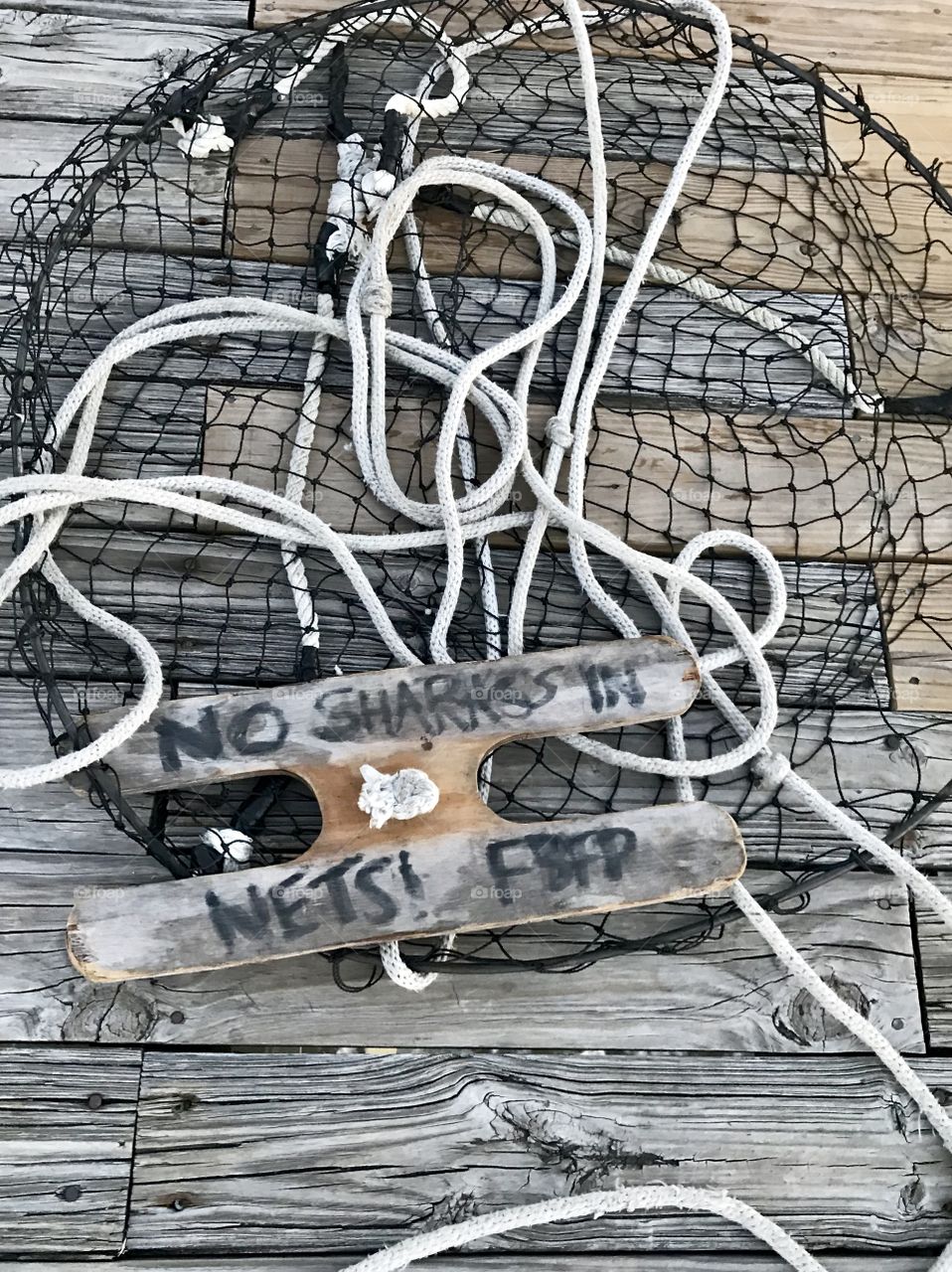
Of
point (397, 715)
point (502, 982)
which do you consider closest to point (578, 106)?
point (397, 715)

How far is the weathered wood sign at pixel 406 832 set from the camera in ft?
3.48

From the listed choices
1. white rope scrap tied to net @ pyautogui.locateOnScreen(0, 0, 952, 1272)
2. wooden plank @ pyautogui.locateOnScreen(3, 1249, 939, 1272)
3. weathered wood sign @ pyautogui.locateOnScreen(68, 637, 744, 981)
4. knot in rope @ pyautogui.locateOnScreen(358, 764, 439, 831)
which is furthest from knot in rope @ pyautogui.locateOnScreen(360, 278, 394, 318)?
wooden plank @ pyautogui.locateOnScreen(3, 1249, 939, 1272)

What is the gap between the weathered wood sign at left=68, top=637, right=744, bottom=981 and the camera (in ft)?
3.48

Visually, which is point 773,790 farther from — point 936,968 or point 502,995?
point 502,995

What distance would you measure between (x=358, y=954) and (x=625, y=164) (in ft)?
3.87

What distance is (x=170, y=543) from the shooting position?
4.40 feet

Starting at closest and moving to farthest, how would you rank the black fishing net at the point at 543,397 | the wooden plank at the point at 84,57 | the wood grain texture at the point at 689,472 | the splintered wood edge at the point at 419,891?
1. the splintered wood edge at the point at 419,891
2. the black fishing net at the point at 543,397
3. the wood grain texture at the point at 689,472
4. the wooden plank at the point at 84,57

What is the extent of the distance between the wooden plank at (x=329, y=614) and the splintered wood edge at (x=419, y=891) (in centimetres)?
26

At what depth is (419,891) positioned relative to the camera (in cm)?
107

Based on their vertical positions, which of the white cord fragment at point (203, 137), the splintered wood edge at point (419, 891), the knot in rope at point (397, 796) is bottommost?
the splintered wood edge at point (419, 891)

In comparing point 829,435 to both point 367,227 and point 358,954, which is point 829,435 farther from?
point 358,954

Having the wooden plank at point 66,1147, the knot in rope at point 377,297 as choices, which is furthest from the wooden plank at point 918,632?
the wooden plank at point 66,1147

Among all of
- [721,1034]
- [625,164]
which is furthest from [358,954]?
[625,164]

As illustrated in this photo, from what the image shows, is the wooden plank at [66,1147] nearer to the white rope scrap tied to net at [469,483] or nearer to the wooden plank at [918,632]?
the white rope scrap tied to net at [469,483]
